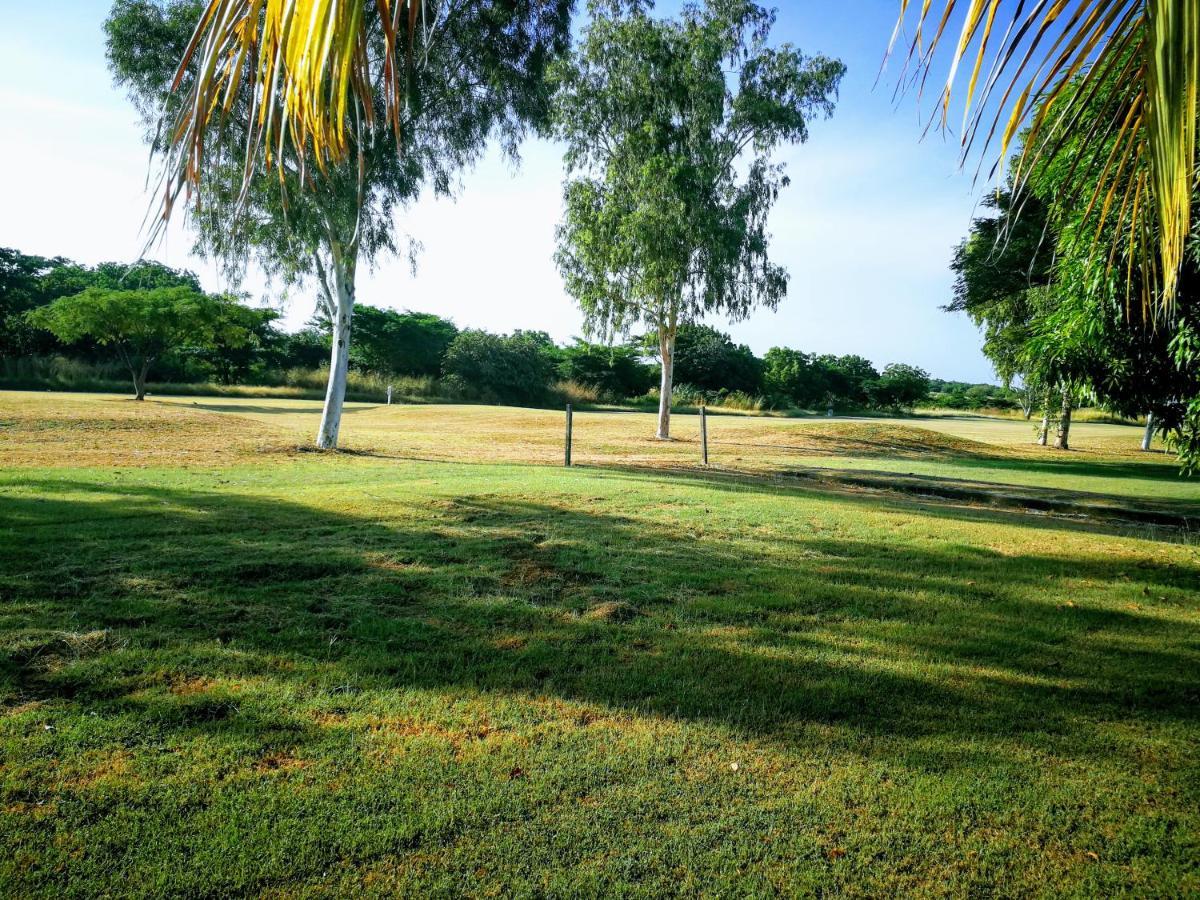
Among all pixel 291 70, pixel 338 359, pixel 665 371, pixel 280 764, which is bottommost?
pixel 280 764

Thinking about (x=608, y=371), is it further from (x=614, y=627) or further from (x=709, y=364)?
(x=614, y=627)

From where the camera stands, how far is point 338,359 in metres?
15.5

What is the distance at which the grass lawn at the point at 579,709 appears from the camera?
7.18 feet

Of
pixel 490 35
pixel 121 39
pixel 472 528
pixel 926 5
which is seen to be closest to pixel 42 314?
pixel 121 39

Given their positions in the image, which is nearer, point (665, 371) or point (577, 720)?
point (577, 720)

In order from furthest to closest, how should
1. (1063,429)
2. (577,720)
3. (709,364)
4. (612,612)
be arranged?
(709,364)
(1063,429)
(612,612)
(577,720)

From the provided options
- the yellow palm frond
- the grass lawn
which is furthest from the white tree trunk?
the yellow palm frond

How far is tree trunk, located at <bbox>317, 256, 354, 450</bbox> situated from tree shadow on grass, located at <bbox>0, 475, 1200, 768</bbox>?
29.2 feet

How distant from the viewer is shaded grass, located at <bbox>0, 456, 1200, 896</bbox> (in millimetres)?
2182

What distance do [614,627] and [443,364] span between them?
48989 mm

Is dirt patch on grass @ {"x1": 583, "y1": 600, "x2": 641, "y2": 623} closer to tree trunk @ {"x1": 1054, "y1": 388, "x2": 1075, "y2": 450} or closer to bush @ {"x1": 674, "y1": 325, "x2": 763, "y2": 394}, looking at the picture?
tree trunk @ {"x1": 1054, "y1": 388, "x2": 1075, "y2": 450}

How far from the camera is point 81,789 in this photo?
2375 mm

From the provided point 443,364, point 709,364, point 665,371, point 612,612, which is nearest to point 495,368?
point 443,364

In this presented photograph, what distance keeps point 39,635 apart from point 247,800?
2047 millimetres
